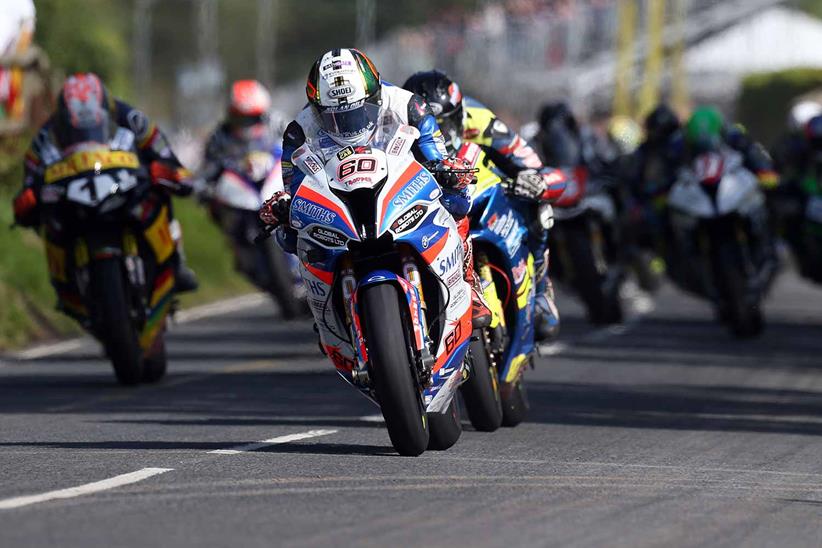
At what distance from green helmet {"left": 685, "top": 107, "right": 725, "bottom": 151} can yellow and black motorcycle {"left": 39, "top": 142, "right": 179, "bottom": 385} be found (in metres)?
6.46

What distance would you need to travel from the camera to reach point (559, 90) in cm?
5441

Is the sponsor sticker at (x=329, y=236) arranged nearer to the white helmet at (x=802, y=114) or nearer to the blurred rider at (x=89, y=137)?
the blurred rider at (x=89, y=137)

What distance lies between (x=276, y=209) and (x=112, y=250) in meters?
4.12

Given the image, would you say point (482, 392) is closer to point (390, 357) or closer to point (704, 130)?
point (390, 357)

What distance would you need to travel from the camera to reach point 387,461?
32.9ft

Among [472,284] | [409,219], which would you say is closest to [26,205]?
[472,284]

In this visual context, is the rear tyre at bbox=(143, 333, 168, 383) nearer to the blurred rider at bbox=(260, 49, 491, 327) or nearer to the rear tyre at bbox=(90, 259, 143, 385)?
the rear tyre at bbox=(90, 259, 143, 385)

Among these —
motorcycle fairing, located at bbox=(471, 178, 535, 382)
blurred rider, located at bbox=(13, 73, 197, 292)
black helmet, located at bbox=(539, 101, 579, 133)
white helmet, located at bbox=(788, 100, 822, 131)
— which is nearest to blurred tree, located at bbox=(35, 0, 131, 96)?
black helmet, located at bbox=(539, 101, 579, 133)

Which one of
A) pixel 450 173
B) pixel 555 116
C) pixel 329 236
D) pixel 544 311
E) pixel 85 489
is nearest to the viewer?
pixel 85 489

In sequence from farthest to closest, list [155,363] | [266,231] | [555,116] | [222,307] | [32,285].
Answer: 1. [222,307]
2. [32,285]
3. [555,116]
4. [155,363]
5. [266,231]

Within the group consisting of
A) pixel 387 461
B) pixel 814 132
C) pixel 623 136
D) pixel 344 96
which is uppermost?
pixel 344 96

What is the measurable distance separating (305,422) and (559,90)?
42651 mm

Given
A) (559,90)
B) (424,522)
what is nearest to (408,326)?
(424,522)

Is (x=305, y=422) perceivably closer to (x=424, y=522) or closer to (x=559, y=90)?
(x=424, y=522)
